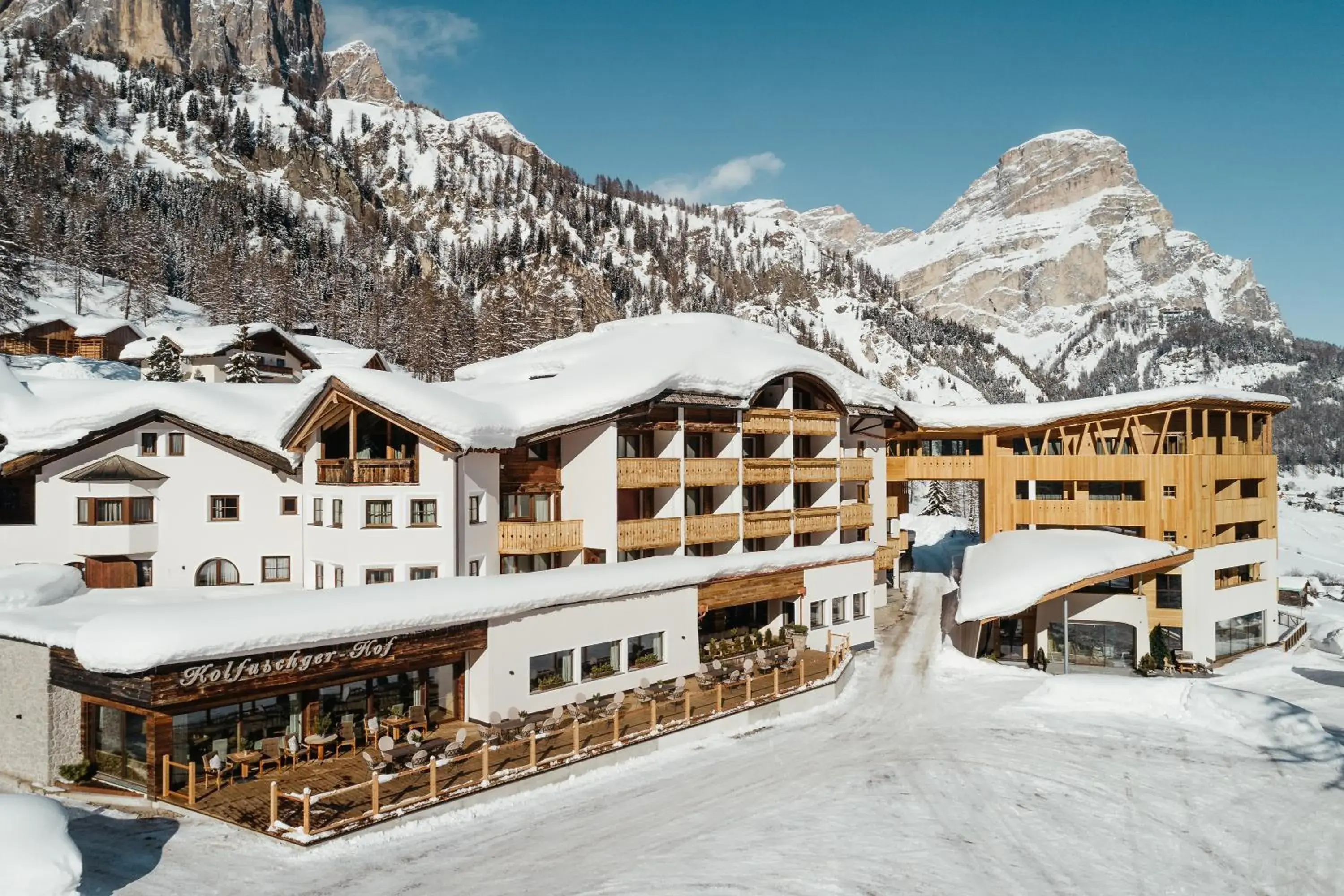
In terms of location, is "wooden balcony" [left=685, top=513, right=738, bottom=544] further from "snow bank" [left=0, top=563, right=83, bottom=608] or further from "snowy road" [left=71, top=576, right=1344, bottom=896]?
"snow bank" [left=0, top=563, right=83, bottom=608]

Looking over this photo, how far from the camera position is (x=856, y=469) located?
4169 cm

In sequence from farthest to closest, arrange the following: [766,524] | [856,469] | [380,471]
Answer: [856,469] < [766,524] < [380,471]

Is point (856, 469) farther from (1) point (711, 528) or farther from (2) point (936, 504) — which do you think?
(2) point (936, 504)

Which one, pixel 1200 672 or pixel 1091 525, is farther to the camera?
pixel 1091 525

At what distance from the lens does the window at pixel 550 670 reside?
25.0 meters

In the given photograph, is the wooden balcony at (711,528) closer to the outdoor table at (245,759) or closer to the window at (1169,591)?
the outdoor table at (245,759)

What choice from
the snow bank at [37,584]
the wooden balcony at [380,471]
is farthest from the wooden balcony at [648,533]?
the snow bank at [37,584]

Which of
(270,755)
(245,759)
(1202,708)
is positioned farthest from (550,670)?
(1202,708)

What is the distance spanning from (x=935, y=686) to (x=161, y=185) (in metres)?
170

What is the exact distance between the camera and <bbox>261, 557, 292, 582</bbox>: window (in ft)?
111

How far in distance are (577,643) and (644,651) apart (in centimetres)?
322

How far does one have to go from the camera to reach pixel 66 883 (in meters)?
12.7

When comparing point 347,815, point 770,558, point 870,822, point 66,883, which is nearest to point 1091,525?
point 770,558

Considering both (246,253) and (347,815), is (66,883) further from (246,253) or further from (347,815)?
(246,253)
